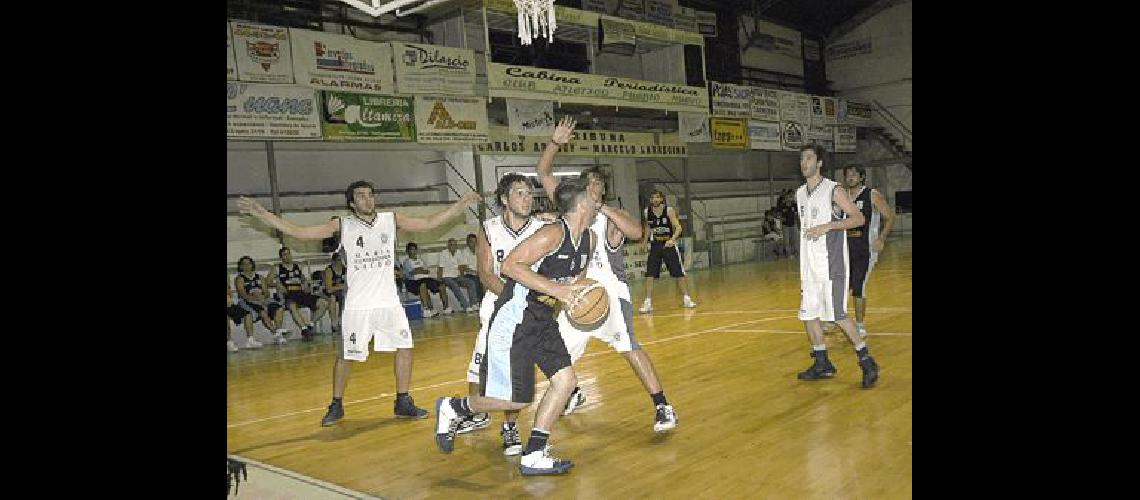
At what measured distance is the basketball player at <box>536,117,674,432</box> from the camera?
Result: 470 cm

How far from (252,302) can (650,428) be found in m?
7.39

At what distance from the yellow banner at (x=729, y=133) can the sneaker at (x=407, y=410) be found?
14.5 meters

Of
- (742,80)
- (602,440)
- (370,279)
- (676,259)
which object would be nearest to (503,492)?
(602,440)

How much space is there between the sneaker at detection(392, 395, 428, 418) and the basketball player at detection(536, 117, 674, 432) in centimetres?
127

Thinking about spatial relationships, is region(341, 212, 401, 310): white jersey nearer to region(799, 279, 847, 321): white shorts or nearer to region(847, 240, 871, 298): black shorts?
region(799, 279, 847, 321): white shorts

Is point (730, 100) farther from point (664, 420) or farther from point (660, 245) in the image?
point (664, 420)

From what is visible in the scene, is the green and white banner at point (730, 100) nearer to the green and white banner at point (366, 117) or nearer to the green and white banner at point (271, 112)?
the green and white banner at point (366, 117)

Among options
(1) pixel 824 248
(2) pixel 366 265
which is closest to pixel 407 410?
(2) pixel 366 265

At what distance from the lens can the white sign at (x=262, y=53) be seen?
1102cm
